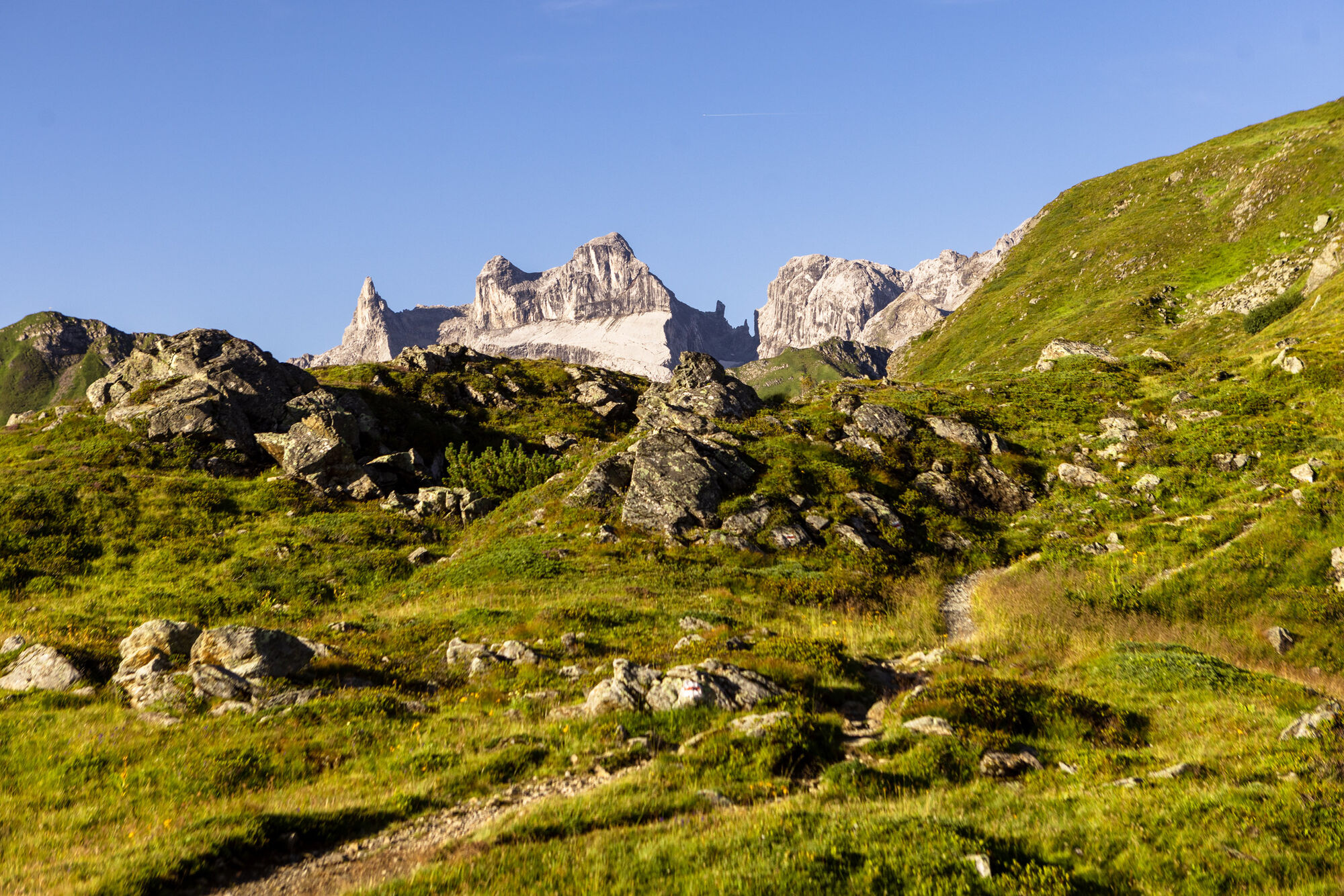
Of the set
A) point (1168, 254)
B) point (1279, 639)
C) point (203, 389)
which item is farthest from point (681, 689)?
point (1168, 254)

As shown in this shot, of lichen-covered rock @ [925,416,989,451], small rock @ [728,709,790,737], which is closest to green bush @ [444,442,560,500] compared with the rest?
lichen-covered rock @ [925,416,989,451]

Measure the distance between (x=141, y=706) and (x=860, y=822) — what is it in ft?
53.5

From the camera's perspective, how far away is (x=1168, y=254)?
122562 mm

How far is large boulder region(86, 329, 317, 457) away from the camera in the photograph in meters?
48.4

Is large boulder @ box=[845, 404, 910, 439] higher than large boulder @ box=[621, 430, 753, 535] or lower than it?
higher

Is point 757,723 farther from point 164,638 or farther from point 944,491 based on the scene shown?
point 944,491

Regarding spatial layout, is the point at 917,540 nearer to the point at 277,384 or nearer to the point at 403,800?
the point at 403,800

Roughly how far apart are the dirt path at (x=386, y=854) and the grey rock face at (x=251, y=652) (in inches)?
320

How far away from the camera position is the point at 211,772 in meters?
12.5

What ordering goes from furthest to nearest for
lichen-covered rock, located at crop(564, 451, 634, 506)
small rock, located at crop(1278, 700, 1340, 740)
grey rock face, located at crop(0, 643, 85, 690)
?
lichen-covered rock, located at crop(564, 451, 634, 506) < grey rock face, located at crop(0, 643, 85, 690) < small rock, located at crop(1278, 700, 1340, 740)

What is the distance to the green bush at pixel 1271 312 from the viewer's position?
81562mm

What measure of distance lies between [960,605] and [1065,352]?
A: 56.5 meters

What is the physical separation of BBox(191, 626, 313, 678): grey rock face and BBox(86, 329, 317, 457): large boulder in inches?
1432

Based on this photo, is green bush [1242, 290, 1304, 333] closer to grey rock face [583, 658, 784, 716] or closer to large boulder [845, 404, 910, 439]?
large boulder [845, 404, 910, 439]
